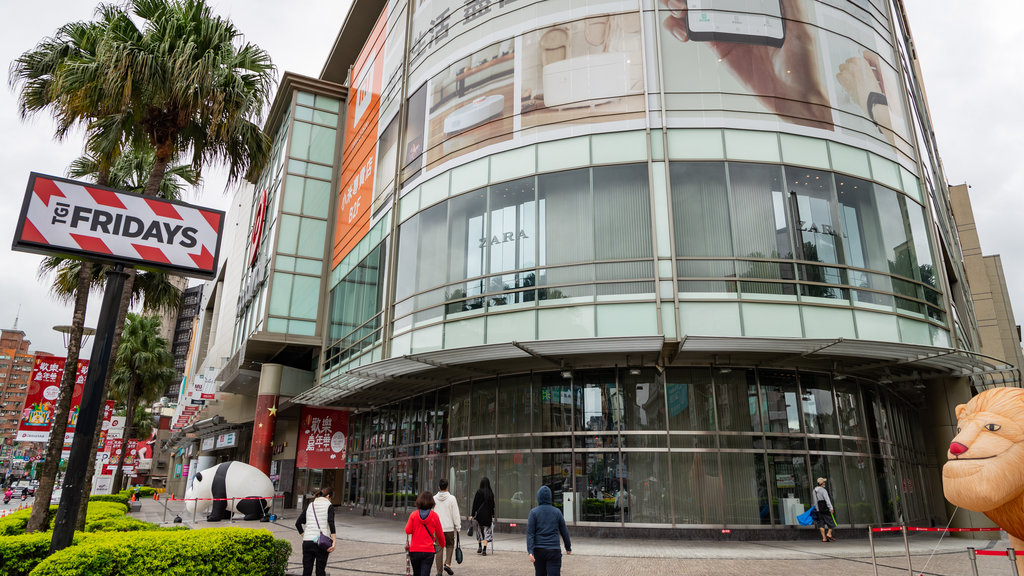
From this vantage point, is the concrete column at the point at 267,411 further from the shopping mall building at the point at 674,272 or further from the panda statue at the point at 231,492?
the shopping mall building at the point at 674,272

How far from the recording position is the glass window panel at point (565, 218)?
1691cm

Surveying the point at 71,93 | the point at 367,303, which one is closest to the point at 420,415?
the point at 367,303

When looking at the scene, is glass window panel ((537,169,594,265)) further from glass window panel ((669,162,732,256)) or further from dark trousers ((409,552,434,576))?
dark trousers ((409,552,434,576))

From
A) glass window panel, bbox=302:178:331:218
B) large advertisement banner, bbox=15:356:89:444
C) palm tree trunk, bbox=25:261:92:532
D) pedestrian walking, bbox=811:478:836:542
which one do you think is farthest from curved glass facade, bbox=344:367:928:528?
glass window panel, bbox=302:178:331:218

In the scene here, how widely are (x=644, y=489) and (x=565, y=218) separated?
24.6 feet

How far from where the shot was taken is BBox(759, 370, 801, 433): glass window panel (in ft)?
51.8

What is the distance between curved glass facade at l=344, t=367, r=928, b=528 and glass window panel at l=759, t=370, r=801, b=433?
0.10 ft

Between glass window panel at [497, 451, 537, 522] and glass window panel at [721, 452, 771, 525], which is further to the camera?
glass window panel at [497, 451, 537, 522]

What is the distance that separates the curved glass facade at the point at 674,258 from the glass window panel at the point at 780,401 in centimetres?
8

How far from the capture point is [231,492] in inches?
869

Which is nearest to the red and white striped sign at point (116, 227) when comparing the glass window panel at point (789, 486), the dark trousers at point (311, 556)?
the dark trousers at point (311, 556)

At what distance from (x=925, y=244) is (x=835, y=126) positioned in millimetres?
4439

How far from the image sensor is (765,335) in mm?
15141

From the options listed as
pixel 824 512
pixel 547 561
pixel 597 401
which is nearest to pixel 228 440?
pixel 597 401
